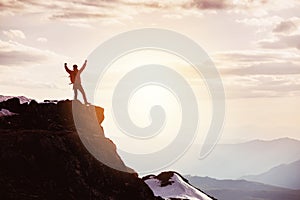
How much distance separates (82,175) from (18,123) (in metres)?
10.6

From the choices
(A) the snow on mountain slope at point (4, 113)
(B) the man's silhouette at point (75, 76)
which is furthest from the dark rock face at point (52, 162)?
(B) the man's silhouette at point (75, 76)

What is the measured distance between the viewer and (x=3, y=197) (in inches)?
1950

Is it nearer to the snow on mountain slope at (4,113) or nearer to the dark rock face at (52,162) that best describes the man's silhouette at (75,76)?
the dark rock face at (52,162)

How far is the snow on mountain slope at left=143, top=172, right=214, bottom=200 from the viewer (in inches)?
3474

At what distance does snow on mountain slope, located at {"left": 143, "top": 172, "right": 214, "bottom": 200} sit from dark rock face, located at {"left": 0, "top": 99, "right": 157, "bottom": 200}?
22909 millimetres

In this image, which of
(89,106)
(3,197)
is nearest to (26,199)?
(3,197)

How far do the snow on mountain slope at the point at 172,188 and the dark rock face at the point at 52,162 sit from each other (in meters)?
22.9

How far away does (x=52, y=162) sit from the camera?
5628 centimetres

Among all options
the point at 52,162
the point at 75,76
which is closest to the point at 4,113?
the point at 52,162

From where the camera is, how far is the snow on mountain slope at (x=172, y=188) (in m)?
88.2

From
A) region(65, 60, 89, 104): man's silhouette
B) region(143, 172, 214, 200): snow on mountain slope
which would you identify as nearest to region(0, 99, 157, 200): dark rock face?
region(65, 60, 89, 104): man's silhouette

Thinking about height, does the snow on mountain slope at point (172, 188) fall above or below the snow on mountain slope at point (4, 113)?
below

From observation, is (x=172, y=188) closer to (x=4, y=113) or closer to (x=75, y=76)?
(x=4, y=113)

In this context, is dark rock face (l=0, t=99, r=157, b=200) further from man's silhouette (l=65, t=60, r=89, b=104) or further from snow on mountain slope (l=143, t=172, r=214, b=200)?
snow on mountain slope (l=143, t=172, r=214, b=200)
